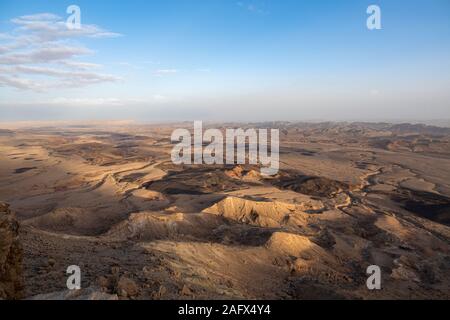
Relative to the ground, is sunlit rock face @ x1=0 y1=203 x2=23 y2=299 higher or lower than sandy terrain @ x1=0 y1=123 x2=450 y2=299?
higher

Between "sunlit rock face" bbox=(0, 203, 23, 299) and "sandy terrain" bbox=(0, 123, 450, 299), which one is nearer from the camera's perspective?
"sunlit rock face" bbox=(0, 203, 23, 299)

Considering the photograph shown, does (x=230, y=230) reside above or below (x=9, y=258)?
below

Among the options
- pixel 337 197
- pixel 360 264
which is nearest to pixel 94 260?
pixel 360 264

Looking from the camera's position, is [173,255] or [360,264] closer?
[173,255]
